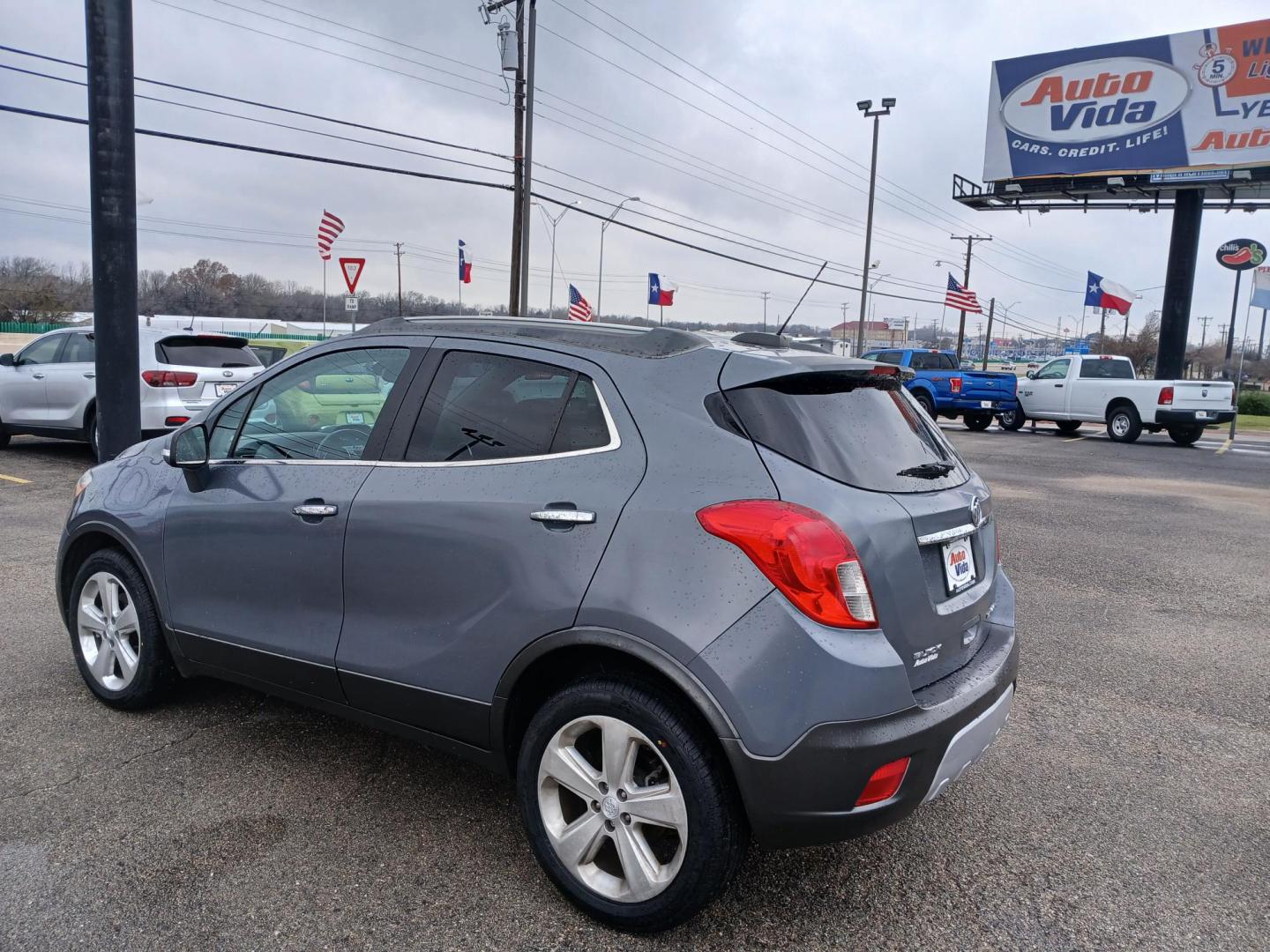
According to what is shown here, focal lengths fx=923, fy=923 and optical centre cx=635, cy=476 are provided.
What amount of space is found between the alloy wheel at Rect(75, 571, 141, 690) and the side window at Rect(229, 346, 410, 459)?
3.10 feet

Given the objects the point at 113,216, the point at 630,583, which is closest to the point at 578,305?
the point at 113,216

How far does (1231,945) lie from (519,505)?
2.42m

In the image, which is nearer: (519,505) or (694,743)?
(694,743)

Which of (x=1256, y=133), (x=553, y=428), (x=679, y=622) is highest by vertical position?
(x=1256, y=133)

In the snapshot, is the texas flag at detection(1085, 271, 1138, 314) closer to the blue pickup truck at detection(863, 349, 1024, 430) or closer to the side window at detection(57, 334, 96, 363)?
the blue pickup truck at detection(863, 349, 1024, 430)

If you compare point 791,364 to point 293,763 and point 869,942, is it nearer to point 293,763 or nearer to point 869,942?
point 869,942

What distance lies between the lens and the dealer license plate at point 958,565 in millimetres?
2783

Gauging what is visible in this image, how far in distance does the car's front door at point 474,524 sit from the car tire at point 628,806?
245mm

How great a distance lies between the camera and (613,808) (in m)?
2.61

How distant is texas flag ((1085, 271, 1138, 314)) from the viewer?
33.0 m

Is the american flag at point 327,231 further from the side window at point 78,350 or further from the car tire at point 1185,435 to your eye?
the car tire at point 1185,435

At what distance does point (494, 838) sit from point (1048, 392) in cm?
2202

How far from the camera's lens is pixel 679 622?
8.00 ft

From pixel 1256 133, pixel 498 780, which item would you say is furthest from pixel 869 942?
pixel 1256 133
